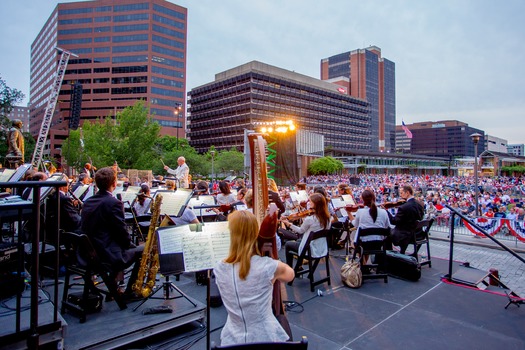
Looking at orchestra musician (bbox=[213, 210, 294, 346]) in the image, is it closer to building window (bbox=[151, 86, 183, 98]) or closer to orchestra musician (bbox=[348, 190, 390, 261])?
orchestra musician (bbox=[348, 190, 390, 261])

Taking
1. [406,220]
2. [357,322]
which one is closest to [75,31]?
[406,220]

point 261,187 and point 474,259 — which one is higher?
point 261,187

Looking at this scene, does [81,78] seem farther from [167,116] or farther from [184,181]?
[184,181]

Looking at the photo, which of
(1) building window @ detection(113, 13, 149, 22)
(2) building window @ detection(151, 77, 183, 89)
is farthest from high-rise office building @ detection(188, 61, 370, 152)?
(1) building window @ detection(113, 13, 149, 22)

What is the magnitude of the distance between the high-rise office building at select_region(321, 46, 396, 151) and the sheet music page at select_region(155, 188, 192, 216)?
434 ft

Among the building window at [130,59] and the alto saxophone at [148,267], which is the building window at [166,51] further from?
the alto saxophone at [148,267]

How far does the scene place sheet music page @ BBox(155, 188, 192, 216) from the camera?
5.75 m

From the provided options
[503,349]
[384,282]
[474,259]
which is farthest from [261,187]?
[474,259]

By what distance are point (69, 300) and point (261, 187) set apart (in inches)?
123

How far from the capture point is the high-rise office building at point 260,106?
78.1 m

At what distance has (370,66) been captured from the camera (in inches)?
5472

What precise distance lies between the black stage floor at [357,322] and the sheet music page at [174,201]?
1.37 meters

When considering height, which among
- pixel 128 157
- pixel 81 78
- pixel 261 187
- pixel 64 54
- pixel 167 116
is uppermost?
pixel 81 78

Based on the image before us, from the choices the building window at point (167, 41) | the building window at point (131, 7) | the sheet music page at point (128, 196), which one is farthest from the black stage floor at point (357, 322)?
the building window at point (131, 7)
